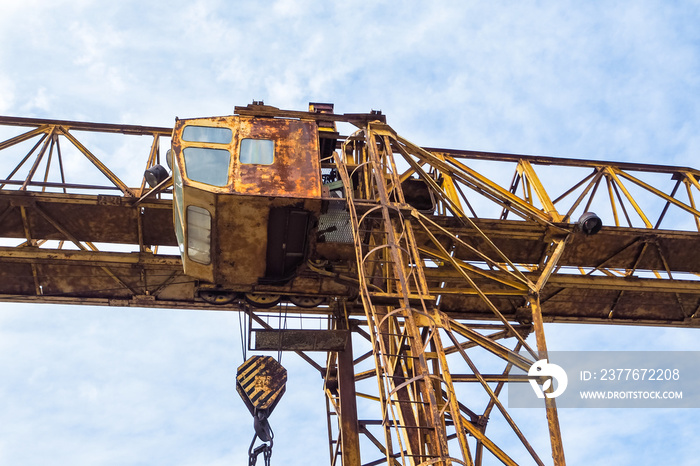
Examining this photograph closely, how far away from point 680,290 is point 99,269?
10.0 meters

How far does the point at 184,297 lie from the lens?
13.0m

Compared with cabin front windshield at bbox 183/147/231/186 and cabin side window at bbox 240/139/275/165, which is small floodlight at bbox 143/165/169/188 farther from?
cabin side window at bbox 240/139/275/165

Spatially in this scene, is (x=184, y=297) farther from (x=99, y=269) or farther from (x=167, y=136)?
(x=167, y=136)

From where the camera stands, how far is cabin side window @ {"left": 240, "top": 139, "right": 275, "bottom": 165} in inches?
405

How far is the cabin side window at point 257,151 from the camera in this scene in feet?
33.7

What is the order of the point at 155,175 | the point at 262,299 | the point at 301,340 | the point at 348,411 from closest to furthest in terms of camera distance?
the point at 348,411
the point at 301,340
the point at 155,175
the point at 262,299

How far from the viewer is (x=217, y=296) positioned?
12070 millimetres

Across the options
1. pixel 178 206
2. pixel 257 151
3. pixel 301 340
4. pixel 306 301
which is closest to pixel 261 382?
pixel 301 340

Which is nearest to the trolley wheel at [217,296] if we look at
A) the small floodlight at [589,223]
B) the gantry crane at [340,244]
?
the gantry crane at [340,244]

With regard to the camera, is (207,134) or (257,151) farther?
(207,134)

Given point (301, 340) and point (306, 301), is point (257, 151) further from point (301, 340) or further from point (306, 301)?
point (306, 301)

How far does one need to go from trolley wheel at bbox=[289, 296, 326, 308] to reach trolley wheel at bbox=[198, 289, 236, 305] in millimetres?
1033

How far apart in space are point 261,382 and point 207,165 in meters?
3.20

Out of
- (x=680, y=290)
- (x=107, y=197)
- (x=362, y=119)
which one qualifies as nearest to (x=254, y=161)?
(x=362, y=119)
